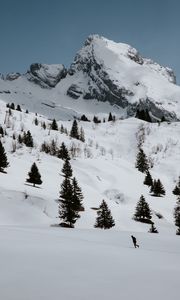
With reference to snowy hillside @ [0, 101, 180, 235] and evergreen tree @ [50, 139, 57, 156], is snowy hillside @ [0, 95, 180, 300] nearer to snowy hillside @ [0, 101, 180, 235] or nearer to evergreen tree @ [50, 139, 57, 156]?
snowy hillside @ [0, 101, 180, 235]

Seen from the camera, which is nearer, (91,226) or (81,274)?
(81,274)

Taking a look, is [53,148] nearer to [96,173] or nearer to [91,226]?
[96,173]

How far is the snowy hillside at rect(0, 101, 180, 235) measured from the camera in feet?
199

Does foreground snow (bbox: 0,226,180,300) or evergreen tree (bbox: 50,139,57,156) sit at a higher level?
evergreen tree (bbox: 50,139,57,156)

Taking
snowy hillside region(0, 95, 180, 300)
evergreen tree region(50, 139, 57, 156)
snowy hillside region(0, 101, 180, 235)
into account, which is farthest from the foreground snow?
evergreen tree region(50, 139, 57, 156)

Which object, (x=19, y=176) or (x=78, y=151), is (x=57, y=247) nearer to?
(x=19, y=176)

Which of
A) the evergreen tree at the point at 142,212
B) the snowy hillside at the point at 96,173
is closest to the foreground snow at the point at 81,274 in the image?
the snowy hillside at the point at 96,173

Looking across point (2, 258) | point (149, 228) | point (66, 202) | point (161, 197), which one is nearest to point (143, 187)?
point (161, 197)

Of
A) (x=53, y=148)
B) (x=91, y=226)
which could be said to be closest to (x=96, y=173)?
(x=53, y=148)

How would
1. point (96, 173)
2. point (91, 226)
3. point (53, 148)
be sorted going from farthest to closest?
point (53, 148)
point (96, 173)
point (91, 226)

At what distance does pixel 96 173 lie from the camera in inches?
4267

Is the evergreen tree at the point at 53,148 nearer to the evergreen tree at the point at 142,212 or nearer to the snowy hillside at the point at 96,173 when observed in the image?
the snowy hillside at the point at 96,173

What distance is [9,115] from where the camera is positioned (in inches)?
7062

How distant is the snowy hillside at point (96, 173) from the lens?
6075cm
